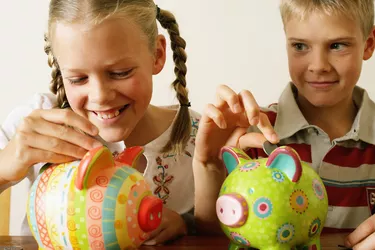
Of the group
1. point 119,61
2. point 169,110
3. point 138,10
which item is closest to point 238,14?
point 169,110

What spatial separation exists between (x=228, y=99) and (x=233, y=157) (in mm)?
89

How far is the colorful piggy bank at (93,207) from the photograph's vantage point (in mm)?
711

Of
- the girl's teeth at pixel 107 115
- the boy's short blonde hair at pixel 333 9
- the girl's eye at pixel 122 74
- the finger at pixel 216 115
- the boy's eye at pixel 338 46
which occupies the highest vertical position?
the boy's short blonde hair at pixel 333 9

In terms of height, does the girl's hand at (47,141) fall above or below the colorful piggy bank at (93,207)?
above

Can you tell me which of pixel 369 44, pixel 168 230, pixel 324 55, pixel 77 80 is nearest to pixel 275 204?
pixel 168 230

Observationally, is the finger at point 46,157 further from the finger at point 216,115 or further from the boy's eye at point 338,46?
the boy's eye at point 338,46

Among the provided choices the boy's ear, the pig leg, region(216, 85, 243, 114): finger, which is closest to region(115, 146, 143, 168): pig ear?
region(216, 85, 243, 114): finger

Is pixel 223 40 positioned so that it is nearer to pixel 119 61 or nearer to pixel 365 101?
pixel 365 101

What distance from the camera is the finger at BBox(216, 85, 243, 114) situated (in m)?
0.83

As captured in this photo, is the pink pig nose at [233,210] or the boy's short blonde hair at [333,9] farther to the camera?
the boy's short blonde hair at [333,9]

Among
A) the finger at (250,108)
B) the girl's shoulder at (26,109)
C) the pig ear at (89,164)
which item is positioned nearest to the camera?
the pig ear at (89,164)

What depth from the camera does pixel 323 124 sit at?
1.22m

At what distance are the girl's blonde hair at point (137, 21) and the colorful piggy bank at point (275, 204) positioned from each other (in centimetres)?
36

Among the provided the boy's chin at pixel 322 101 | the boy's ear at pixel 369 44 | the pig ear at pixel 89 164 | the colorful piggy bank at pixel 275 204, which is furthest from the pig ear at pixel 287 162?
the boy's ear at pixel 369 44
